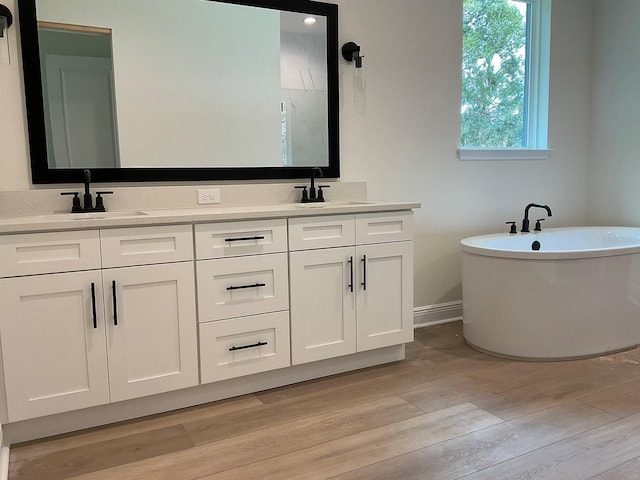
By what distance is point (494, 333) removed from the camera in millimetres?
2986

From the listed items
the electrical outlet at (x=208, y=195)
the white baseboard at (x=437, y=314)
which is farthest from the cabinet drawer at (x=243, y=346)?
the white baseboard at (x=437, y=314)

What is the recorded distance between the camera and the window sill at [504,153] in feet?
12.0

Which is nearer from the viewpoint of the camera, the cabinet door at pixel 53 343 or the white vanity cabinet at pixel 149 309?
the cabinet door at pixel 53 343

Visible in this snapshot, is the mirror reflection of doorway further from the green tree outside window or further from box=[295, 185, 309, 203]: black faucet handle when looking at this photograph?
the green tree outside window

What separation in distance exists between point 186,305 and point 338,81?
5.27 feet

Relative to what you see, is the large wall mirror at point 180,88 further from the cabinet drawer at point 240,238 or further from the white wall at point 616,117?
the white wall at point 616,117

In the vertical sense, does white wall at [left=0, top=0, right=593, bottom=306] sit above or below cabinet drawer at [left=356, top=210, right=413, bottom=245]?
above

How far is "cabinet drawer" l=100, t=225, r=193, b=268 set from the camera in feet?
7.06

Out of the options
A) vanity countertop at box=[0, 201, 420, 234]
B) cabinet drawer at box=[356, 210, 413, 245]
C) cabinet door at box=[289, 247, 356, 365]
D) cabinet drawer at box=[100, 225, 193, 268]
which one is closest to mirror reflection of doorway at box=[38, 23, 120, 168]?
vanity countertop at box=[0, 201, 420, 234]

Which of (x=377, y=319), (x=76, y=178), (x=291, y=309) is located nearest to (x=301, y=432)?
(x=291, y=309)

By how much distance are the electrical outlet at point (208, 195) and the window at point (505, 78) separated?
174 cm

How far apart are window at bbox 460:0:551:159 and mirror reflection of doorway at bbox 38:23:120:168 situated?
7.38 feet

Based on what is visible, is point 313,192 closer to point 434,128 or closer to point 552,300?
point 434,128

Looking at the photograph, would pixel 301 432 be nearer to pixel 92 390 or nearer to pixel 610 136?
pixel 92 390
